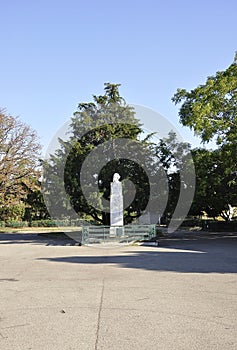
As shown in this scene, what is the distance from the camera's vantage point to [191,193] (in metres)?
Result: 29.7

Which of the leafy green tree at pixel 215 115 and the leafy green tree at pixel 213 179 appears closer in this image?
the leafy green tree at pixel 215 115

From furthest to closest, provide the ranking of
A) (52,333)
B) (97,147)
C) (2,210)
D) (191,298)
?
(2,210), (97,147), (191,298), (52,333)

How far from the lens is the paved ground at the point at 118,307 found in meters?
5.18

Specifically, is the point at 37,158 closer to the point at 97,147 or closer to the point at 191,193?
the point at 97,147

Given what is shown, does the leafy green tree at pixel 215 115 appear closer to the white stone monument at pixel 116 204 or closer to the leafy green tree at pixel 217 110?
the leafy green tree at pixel 217 110

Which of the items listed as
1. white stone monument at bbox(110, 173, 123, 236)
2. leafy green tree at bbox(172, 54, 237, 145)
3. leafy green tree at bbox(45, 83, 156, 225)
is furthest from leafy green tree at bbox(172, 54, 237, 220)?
white stone monument at bbox(110, 173, 123, 236)

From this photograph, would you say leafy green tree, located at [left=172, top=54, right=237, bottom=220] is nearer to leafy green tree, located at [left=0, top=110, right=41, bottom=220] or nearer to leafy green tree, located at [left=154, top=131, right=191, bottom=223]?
leafy green tree, located at [left=154, top=131, right=191, bottom=223]

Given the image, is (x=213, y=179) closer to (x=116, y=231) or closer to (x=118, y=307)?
(x=116, y=231)

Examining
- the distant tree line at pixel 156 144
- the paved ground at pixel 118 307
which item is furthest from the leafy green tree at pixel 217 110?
the paved ground at pixel 118 307

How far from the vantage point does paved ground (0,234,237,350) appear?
204 inches

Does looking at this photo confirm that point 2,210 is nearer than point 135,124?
No

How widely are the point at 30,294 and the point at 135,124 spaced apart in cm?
2337

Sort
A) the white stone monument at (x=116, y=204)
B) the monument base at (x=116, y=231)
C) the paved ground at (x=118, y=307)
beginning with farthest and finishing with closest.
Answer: the white stone monument at (x=116, y=204), the monument base at (x=116, y=231), the paved ground at (x=118, y=307)

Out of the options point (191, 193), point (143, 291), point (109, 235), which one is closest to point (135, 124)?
point (191, 193)
